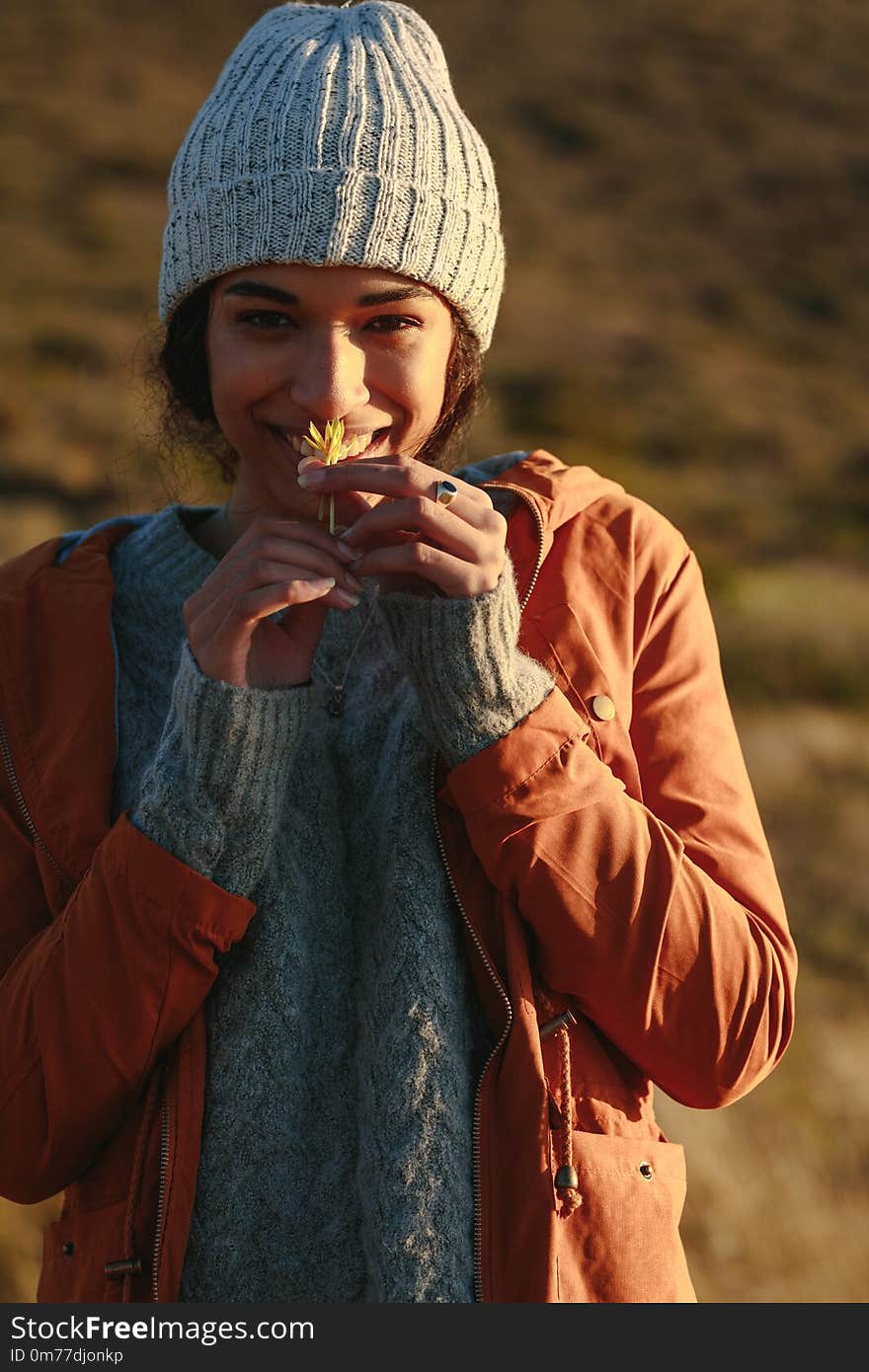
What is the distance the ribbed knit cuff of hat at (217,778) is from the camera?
229cm

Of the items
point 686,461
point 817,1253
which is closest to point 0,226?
point 686,461

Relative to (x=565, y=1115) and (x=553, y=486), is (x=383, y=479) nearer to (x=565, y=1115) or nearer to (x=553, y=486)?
(x=553, y=486)

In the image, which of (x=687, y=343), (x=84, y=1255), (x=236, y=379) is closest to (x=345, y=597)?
(x=236, y=379)

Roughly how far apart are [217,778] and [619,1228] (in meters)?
0.96

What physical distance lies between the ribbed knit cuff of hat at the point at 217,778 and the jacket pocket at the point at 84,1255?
59cm

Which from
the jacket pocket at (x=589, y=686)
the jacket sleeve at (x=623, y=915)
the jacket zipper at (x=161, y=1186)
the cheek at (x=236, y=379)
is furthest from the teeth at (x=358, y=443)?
the jacket zipper at (x=161, y=1186)

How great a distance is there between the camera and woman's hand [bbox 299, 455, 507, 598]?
2.24 m

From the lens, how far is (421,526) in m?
2.23

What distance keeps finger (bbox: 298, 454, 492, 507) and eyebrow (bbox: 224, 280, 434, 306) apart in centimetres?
44

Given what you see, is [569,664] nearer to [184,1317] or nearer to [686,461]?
[184,1317]

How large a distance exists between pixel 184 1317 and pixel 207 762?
0.89 meters

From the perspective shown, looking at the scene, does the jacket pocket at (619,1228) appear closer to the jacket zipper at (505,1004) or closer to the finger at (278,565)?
the jacket zipper at (505,1004)

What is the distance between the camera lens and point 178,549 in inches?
116

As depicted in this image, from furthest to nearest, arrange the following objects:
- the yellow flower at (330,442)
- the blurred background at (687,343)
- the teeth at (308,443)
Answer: the blurred background at (687,343)
the teeth at (308,443)
the yellow flower at (330,442)
